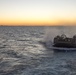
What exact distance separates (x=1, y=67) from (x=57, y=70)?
775cm

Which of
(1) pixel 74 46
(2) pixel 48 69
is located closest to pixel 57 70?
(2) pixel 48 69

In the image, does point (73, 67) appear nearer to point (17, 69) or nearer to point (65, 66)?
point (65, 66)

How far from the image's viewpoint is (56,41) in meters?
43.3

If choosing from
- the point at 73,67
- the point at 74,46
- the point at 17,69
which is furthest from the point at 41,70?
the point at 74,46

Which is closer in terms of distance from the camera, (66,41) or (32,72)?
(32,72)

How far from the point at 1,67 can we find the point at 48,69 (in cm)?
653

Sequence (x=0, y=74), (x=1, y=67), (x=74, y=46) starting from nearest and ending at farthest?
(x=0, y=74), (x=1, y=67), (x=74, y=46)

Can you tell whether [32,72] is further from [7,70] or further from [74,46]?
[74,46]

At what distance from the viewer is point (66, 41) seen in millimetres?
42406

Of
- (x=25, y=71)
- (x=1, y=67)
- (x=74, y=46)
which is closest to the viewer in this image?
(x=25, y=71)

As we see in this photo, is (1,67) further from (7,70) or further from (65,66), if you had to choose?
(65,66)

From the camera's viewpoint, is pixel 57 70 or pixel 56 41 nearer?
pixel 57 70

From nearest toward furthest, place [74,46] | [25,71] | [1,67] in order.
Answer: [25,71] → [1,67] → [74,46]

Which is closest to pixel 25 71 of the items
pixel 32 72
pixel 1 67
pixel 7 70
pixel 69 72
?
pixel 32 72
